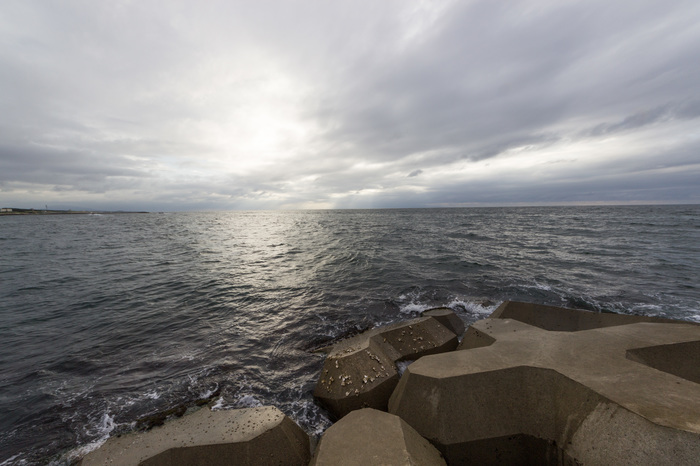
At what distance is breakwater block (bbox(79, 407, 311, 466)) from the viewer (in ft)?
12.7

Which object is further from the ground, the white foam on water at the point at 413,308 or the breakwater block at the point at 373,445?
the breakwater block at the point at 373,445

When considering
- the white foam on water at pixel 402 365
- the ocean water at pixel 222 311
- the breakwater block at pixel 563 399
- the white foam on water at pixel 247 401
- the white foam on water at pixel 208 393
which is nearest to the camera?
the breakwater block at pixel 563 399

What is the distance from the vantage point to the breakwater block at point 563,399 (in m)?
2.94

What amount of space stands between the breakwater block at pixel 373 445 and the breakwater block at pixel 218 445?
0.87m

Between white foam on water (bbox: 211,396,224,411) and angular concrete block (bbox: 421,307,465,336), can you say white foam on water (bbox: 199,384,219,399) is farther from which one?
angular concrete block (bbox: 421,307,465,336)

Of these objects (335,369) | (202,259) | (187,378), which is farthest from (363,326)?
(202,259)

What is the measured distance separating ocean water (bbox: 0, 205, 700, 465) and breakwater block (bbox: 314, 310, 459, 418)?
25.2 inches

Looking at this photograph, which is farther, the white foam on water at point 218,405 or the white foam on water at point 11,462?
the white foam on water at point 218,405

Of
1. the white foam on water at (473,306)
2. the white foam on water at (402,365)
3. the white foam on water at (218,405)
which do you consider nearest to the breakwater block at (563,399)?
the white foam on water at (402,365)

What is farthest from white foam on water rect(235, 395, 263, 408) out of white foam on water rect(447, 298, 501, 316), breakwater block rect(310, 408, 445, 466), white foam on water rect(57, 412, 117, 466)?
white foam on water rect(447, 298, 501, 316)

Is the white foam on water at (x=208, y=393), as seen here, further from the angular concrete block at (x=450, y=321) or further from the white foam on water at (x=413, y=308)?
the white foam on water at (x=413, y=308)

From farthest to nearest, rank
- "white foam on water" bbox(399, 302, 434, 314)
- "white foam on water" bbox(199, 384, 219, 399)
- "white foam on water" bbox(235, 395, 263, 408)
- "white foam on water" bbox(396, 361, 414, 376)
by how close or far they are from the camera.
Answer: "white foam on water" bbox(399, 302, 434, 314)
"white foam on water" bbox(396, 361, 414, 376)
"white foam on water" bbox(199, 384, 219, 399)
"white foam on water" bbox(235, 395, 263, 408)

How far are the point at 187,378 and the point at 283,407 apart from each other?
124 inches

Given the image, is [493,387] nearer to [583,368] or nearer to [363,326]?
[583,368]
